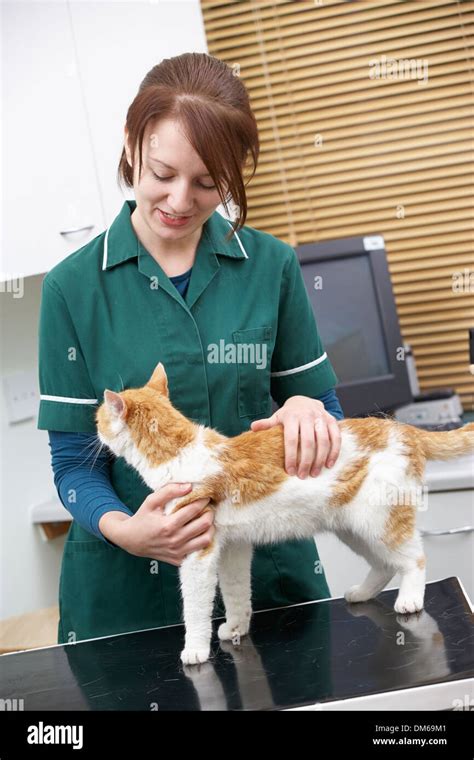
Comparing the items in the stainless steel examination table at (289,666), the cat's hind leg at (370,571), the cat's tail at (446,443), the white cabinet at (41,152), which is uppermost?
the white cabinet at (41,152)

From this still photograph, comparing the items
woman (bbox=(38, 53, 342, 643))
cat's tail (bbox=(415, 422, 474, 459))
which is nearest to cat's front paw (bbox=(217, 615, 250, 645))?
woman (bbox=(38, 53, 342, 643))

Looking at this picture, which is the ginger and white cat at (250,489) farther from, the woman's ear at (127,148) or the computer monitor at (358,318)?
the computer monitor at (358,318)

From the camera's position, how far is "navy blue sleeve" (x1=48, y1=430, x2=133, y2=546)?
1.19 meters

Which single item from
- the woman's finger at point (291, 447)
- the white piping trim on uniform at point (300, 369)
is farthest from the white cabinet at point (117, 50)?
the woman's finger at point (291, 447)

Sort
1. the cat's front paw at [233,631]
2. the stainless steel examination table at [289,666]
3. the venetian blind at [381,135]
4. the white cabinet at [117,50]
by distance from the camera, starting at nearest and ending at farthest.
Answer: the stainless steel examination table at [289,666], the cat's front paw at [233,631], the white cabinet at [117,50], the venetian blind at [381,135]

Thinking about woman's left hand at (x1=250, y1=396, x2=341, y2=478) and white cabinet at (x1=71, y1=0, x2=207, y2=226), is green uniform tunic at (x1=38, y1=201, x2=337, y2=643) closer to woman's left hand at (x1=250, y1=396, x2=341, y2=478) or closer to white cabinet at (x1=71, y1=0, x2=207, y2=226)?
woman's left hand at (x1=250, y1=396, x2=341, y2=478)

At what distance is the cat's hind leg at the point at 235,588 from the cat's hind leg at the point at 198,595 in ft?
0.23

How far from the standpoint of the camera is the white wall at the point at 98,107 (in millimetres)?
2252

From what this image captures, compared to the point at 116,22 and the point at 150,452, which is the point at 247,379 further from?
the point at 116,22

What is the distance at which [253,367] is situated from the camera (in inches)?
51.1

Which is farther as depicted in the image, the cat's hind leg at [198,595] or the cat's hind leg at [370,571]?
the cat's hind leg at [370,571]

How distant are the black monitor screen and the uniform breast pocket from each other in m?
1.16

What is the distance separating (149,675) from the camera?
1.07 m

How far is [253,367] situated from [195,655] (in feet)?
1.44
